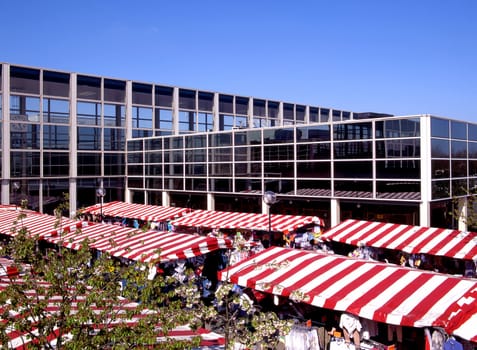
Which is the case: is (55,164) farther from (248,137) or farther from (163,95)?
(248,137)

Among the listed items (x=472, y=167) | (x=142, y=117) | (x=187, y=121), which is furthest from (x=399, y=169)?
(x=142, y=117)

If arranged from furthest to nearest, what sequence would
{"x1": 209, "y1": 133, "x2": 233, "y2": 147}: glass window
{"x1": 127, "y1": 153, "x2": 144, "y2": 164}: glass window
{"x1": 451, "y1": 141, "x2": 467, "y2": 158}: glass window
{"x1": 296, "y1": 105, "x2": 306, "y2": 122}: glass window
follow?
{"x1": 296, "y1": 105, "x2": 306, "y2": 122}: glass window < {"x1": 127, "y1": 153, "x2": 144, "y2": 164}: glass window < {"x1": 209, "y1": 133, "x2": 233, "y2": 147}: glass window < {"x1": 451, "y1": 141, "x2": 467, "y2": 158}: glass window

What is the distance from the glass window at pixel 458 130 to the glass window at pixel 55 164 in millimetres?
28337

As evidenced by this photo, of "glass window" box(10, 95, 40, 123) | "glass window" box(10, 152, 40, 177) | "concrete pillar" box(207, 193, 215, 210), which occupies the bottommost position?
"concrete pillar" box(207, 193, 215, 210)

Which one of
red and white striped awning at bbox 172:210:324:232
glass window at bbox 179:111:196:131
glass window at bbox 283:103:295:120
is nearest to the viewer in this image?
red and white striped awning at bbox 172:210:324:232

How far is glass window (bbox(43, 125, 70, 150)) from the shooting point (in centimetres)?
3684

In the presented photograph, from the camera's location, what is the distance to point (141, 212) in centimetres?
2769

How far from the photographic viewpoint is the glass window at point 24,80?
3512 cm

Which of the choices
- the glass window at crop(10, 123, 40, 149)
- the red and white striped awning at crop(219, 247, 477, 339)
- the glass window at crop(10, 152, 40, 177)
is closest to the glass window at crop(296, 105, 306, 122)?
the glass window at crop(10, 123, 40, 149)

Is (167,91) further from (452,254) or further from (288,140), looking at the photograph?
(452,254)

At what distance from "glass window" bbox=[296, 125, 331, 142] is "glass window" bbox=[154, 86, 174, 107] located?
19.1 m

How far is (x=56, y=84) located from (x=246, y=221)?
77.1 feet

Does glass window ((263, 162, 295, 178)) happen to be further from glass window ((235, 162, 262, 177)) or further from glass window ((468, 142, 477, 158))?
glass window ((468, 142, 477, 158))

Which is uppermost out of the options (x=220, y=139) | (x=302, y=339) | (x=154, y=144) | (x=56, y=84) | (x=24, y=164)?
(x=56, y=84)
